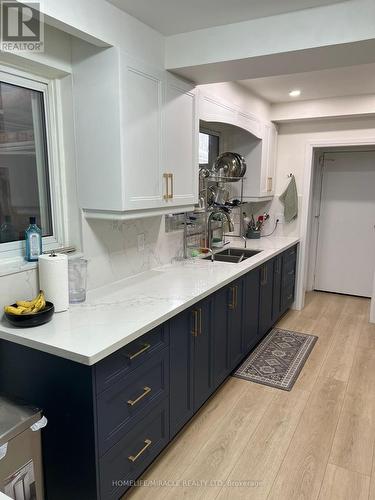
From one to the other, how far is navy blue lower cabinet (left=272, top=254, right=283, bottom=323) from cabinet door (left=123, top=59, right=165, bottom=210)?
5.80ft

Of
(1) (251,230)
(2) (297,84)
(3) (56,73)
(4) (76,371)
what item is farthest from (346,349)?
(3) (56,73)

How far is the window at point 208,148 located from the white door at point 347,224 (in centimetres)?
180

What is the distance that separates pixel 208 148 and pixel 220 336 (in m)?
2.14

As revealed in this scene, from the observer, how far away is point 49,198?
213 cm

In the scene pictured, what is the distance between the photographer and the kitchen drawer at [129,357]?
1516 mm

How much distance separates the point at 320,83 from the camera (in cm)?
338

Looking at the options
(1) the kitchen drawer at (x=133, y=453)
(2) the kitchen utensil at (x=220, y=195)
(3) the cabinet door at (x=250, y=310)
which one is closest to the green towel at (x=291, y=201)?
(2) the kitchen utensil at (x=220, y=195)

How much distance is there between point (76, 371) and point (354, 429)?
1.88m

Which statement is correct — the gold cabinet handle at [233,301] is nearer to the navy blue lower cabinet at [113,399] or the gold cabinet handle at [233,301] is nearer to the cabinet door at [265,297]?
the navy blue lower cabinet at [113,399]

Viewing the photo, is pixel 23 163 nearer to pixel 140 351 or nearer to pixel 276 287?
pixel 140 351

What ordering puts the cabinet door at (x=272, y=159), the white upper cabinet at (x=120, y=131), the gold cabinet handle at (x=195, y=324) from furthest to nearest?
the cabinet door at (x=272, y=159) < the gold cabinet handle at (x=195, y=324) < the white upper cabinet at (x=120, y=131)

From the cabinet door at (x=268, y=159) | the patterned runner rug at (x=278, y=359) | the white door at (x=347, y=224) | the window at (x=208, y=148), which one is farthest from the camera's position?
the white door at (x=347, y=224)

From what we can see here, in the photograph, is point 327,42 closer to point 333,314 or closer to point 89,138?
point 89,138
